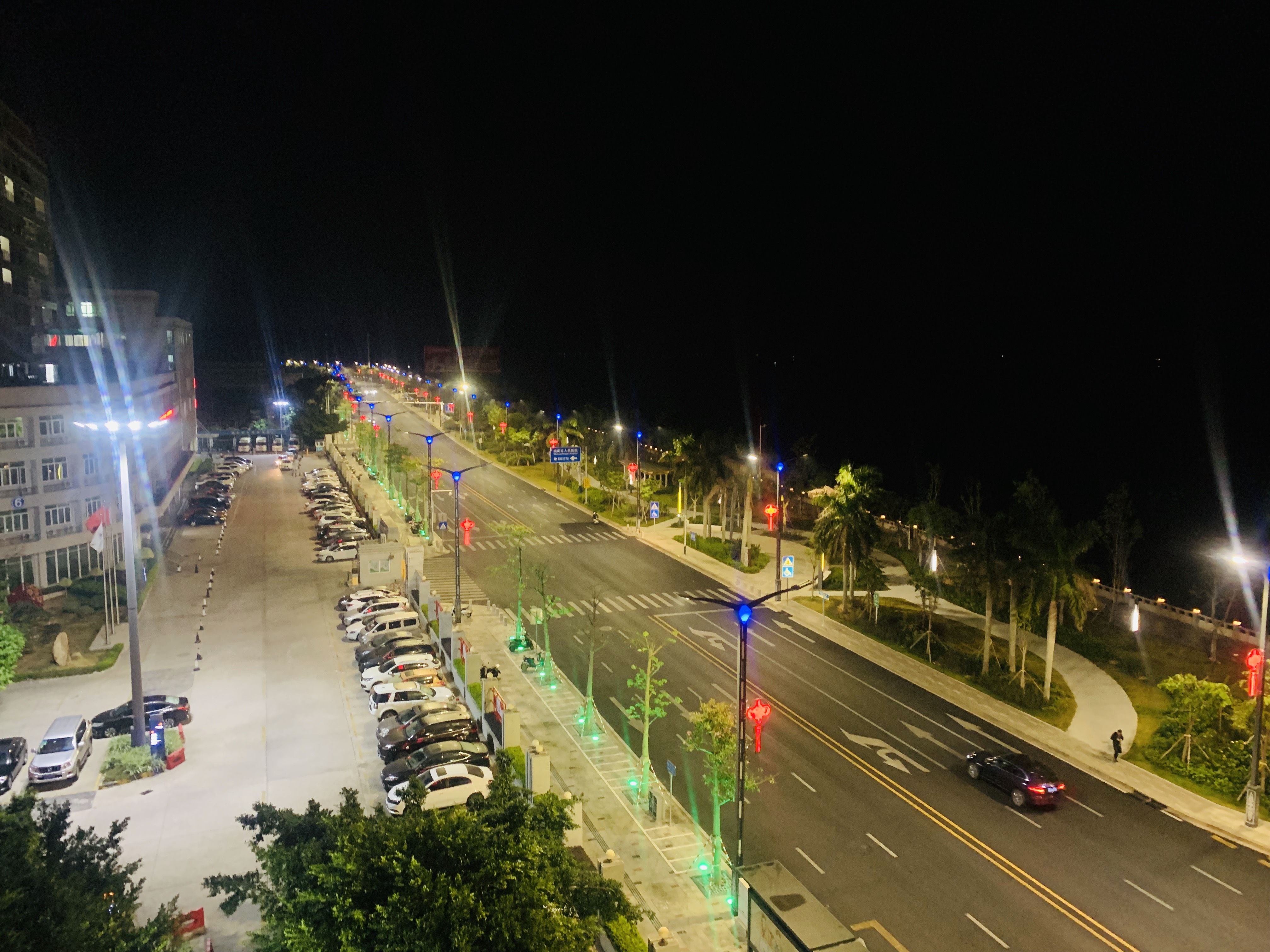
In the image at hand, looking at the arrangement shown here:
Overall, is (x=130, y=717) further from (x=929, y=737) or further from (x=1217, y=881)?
(x=1217, y=881)

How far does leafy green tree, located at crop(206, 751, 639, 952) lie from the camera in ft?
37.6

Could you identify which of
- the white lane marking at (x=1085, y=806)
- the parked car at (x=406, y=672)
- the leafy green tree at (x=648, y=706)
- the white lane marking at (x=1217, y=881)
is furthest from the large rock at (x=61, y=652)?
the white lane marking at (x=1217, y=881)

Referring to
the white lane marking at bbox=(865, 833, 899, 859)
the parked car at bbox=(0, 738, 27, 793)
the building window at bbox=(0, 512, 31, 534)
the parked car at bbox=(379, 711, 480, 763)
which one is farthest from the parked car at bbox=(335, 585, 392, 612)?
the white lane marking at bbox=(865, 833, 899, 859)

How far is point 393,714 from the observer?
2959cm

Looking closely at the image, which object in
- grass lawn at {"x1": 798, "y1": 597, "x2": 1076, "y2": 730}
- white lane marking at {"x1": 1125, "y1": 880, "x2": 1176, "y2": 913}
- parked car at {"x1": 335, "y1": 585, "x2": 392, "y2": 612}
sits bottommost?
white lane marking at {"x1": 1125, "y1": 880, "x2": 1176, "y2": 913}

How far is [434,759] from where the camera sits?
25.5 m

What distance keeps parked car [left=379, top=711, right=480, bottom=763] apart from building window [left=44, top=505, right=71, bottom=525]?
2787 centimetres

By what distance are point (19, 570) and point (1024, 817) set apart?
4528 centimetres

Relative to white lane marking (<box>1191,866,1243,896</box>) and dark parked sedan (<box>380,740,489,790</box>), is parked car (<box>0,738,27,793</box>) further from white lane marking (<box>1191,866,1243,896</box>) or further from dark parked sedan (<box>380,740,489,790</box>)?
white lane marking (<box>1191,866,1243,896</box>)

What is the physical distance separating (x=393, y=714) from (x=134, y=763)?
7709 millimetres

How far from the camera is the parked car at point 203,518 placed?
219 ft

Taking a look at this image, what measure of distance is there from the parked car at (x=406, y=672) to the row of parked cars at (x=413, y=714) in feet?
0.12

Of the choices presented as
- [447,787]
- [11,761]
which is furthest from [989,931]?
[11,761]

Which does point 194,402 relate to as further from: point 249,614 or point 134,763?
point 134,763
